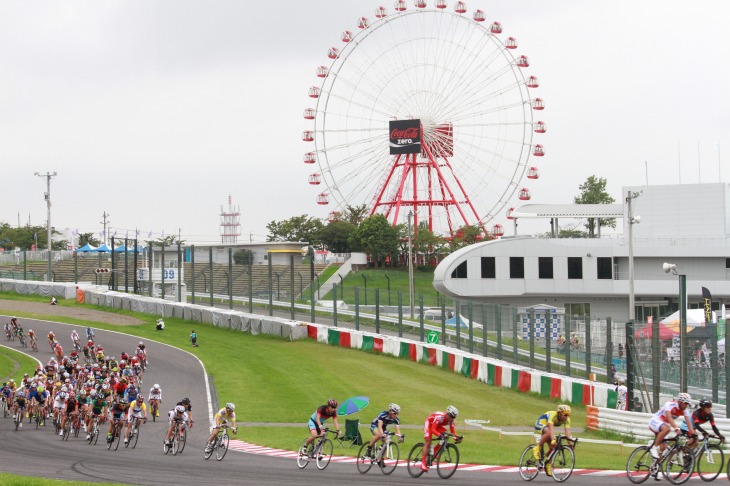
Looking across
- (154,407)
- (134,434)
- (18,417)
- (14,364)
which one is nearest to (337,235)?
(14,364)

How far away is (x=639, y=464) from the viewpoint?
753 inches

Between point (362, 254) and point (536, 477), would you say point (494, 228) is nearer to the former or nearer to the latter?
point (362, 254)

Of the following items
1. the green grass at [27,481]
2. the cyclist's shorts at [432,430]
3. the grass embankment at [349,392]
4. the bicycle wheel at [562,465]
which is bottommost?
the grass embankment at [349,392]

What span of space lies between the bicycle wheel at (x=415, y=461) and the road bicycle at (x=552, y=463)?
2.05 meters

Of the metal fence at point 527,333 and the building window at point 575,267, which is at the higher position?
the building window at point 575,267

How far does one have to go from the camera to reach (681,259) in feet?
253

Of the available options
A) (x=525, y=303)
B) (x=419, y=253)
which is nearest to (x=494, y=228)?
(x=419, y=253)

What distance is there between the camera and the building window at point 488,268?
254ft

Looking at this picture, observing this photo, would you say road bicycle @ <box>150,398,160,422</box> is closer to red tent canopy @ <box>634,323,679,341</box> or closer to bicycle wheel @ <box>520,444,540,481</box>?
red tent canopy @ <box>634,323,679,341</box>

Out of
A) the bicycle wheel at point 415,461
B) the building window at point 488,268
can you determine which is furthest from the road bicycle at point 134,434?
the building window at point 488,268

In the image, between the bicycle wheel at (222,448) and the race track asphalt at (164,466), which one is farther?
the bicycle wheel at (222,448)

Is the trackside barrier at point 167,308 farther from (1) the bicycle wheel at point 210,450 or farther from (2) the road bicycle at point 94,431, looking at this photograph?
(1) the bicycle wheel at point 210,450

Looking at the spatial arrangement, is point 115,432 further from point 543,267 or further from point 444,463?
point 543,267

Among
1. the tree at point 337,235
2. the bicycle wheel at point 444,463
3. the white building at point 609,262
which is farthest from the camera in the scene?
the tree at point 337,235
